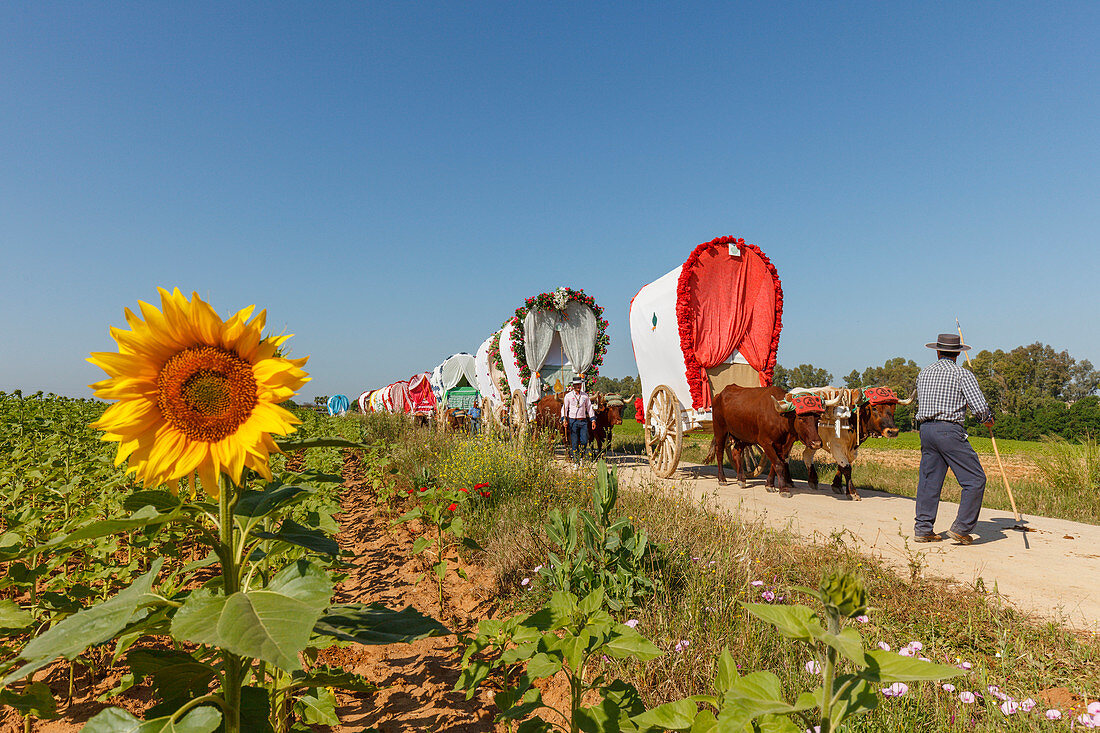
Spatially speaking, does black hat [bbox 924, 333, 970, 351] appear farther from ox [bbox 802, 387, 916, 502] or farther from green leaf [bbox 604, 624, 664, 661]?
green leaf [bbox 604, 624, 664, 661]

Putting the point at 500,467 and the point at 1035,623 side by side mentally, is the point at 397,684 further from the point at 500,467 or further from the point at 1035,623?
the point at 1035,623

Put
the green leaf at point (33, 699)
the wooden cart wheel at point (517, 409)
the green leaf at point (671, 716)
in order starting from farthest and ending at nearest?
the wooden cart wheel at point (517, 409)
the green leaf at point (33, 699)
the green leaf at point (671, 716)

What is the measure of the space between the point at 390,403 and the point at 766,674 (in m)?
35.6

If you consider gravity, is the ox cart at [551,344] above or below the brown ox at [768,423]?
above

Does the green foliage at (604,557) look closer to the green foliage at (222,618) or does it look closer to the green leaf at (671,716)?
the green foliage at (222,618)

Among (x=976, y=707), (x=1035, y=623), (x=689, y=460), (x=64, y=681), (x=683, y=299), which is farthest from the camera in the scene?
(x=689, y=460)

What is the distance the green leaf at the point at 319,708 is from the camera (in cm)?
188

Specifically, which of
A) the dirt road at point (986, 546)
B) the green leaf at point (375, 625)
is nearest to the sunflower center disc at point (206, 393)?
the green leaf at point (375, 625)

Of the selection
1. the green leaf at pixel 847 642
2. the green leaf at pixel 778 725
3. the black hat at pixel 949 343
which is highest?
the black hat at pixel 949 343

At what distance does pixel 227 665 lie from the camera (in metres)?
1.12

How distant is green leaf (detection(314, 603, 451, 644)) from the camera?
1.05 meters

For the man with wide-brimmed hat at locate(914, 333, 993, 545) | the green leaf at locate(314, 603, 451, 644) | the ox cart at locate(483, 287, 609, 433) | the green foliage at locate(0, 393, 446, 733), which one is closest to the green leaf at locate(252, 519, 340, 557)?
the green foliage at locate(0, 393, 446, 733)

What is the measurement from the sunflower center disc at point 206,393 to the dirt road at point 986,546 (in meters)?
4.43

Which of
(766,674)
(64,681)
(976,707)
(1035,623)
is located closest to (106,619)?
(766,674)
